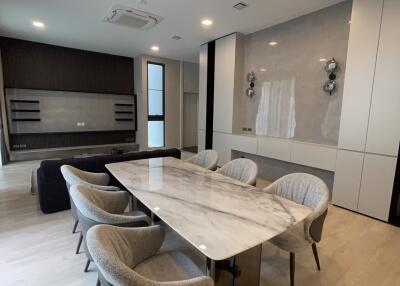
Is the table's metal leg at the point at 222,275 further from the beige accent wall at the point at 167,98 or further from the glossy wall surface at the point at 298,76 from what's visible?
the beige accent wall at the point at 167,98

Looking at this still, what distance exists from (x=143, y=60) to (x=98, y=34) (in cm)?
187

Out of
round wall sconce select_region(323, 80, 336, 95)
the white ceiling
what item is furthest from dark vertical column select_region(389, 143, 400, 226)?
the white ceiling

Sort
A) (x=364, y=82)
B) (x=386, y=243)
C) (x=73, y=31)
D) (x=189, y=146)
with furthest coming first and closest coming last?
(x=189, y=146) → (x=73, y=31) → (x=364, y=82) → (x=386, y=243)

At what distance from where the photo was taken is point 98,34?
5.19m

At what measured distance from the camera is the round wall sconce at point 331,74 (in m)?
3.59

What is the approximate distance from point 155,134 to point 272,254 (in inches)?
237

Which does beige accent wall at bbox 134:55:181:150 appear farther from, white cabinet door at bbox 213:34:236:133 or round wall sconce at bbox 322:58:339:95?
round wall sconce at bbox 322:58:339:95

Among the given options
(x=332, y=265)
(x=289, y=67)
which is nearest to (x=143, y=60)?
(x=289, y=67)

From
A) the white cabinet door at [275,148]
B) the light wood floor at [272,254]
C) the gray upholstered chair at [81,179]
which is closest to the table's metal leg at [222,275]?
the light wood floor at [272,254]

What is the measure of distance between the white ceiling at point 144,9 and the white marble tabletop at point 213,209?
2883mm

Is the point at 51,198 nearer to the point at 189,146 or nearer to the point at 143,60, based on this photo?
the point at 143,60

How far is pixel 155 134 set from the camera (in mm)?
7652

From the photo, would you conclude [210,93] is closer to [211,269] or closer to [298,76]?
[298,76]

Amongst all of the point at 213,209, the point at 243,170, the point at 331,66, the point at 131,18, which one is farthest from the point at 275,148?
the point at 131,18
